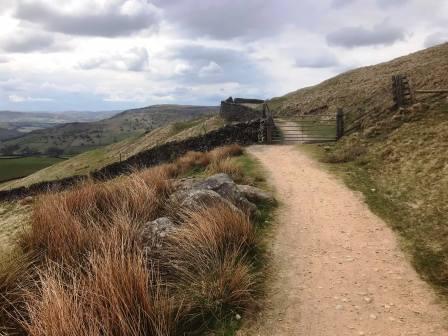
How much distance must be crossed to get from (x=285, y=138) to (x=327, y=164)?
7891 mm

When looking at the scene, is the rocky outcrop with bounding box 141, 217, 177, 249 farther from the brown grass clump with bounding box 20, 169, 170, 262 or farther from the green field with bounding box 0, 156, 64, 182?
the green field with bounding box 0, 156, 64, 182

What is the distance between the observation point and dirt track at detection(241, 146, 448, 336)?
4.99 m

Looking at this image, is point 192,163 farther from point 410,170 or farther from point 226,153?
point 410,170

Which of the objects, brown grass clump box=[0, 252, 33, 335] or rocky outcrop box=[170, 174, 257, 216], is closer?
brown grass clump box=[0, 252, 33, 335]

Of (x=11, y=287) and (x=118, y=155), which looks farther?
(x=118, y=155)

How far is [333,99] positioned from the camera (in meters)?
34.3

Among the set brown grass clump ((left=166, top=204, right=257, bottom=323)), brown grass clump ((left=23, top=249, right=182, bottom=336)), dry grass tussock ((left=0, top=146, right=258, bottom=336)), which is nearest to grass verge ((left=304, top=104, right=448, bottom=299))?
brown grass clump ((left=166, top=204, right=257, bottom=323))

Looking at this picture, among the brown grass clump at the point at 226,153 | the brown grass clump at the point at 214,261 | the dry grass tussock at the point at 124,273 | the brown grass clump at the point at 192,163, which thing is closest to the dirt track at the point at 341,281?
the brown grass clump at the point at 214,261

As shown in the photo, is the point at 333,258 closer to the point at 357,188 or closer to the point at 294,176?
the point at 357,188

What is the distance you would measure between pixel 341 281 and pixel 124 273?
322 cm

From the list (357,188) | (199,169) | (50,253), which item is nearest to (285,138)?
(199,169)

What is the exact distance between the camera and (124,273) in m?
4.59

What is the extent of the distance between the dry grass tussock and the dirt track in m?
0.54

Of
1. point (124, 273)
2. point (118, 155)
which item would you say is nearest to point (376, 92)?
point (124, 273)
